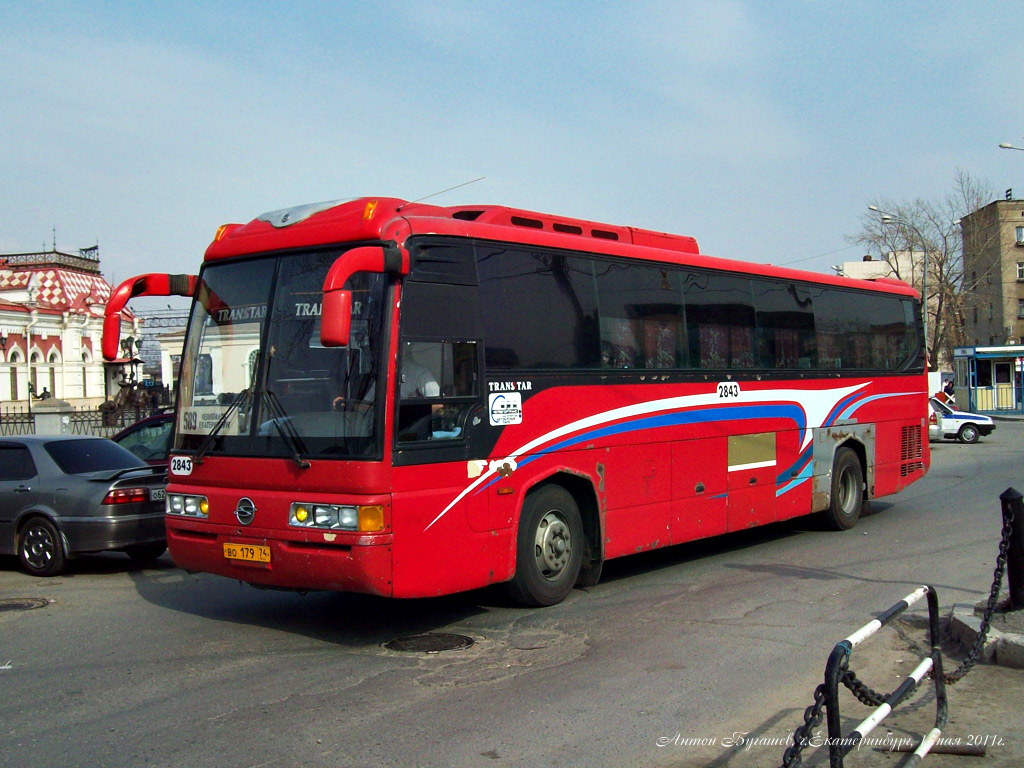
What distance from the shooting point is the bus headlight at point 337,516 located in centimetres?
678

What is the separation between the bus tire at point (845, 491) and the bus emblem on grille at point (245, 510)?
8.19 metres

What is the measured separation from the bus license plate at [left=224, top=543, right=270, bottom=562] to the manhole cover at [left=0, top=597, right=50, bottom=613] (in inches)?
115

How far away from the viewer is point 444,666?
671cm

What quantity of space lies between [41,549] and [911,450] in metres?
12.1

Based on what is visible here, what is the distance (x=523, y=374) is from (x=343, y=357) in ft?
5.51

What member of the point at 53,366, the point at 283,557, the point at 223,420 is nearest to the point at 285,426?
the point at 223,420

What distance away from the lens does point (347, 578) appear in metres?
6.81

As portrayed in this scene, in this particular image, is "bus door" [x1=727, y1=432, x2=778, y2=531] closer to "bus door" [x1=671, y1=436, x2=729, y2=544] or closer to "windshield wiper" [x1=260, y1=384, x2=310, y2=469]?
"bus door" [x1=671, y1=436, x2=729, y2=544]

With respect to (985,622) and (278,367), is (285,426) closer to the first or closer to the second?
(278,367)

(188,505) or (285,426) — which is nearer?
(285,426)

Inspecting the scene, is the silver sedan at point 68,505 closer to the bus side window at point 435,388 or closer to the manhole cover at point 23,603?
the manhole cover at point 23,603

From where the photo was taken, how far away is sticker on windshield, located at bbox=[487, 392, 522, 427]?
7746 mm

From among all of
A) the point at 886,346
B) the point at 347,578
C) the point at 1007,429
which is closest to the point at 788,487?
the point at 886,346

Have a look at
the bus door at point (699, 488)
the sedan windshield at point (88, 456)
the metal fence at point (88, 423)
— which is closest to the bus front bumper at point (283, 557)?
the sedan windshield at point (88, 456)
